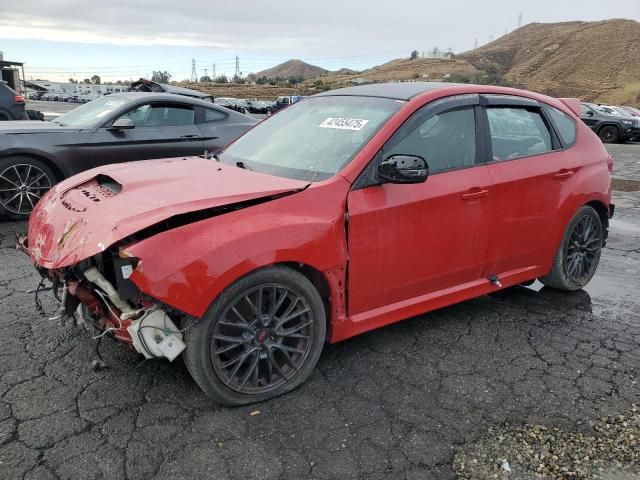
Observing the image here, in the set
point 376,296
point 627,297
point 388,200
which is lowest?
point 627,297

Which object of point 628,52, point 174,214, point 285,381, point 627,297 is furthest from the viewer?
point 628,52

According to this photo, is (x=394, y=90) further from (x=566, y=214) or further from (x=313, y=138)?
(x=566, y=214)

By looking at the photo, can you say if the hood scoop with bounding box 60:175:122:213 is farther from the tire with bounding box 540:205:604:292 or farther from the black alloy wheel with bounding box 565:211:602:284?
the black alloy wheel with bounding box 565:211:602:284

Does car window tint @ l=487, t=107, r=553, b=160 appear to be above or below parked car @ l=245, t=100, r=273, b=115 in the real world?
above

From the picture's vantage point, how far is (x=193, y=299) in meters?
2.58

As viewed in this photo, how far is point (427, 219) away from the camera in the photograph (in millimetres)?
3396

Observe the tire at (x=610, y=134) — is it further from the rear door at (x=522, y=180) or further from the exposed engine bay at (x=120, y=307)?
the exposed engine bay at (x=120, y=307)

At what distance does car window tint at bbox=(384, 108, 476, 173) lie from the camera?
3.46m

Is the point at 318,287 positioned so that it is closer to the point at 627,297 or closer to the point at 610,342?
the point at 610,342

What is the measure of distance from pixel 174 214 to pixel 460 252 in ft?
6.38

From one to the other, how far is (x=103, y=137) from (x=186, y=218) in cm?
478

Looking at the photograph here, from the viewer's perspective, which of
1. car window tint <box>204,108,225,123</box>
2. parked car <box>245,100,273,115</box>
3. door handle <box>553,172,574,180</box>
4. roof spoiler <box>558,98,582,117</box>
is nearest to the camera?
door handle <box>553,172,574,180</box>

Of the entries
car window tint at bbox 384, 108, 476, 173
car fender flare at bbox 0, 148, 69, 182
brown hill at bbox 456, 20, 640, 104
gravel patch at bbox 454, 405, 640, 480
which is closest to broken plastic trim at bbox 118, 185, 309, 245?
car window tint at bbox 384, 108, 476, 173

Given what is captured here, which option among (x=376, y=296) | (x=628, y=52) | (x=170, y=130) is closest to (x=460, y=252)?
(x=376, y=296)
